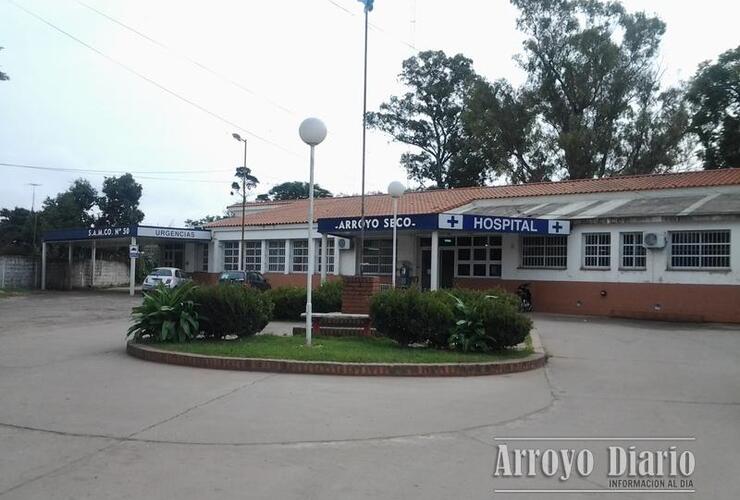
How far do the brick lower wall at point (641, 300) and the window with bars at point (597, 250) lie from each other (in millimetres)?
739

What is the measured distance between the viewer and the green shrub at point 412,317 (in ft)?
37.6

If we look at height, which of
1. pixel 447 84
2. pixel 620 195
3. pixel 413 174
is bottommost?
pixel 620 195

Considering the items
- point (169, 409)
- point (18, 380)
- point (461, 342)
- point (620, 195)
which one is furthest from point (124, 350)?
point (620, 195)

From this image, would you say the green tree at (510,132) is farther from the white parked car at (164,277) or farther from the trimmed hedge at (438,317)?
the trimmed hedge at (438,317)

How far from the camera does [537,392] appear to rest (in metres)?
8.83

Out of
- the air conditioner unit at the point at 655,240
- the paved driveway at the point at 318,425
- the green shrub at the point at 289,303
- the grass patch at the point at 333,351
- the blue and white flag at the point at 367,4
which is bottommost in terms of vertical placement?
the paved driveway at the point at 318,425

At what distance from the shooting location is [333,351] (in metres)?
10.6

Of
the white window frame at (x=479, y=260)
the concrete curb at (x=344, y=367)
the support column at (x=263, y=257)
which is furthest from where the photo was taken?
the support column at (x=263, y=257)

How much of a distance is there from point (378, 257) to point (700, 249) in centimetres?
1403

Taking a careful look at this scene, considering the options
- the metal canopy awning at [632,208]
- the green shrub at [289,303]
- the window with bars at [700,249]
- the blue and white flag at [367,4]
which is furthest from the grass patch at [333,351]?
the metal canopy awning at [632,208]

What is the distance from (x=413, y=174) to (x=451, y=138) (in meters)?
4.49

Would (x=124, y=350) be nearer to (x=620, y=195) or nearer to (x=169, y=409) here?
(x=169, y=409)

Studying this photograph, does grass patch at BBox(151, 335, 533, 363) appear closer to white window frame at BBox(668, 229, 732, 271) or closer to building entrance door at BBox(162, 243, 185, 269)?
white window frame at BBox(668, 229, 732, 271)

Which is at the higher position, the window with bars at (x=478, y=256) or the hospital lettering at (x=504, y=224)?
the hospital lettering at (x=504, y=224)
